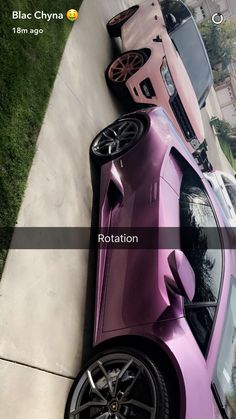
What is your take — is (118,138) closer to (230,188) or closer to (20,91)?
(20,91)

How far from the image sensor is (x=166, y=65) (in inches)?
240

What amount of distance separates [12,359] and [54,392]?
18.5 inches

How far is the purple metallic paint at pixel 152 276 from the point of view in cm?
297

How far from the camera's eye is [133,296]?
340 cm

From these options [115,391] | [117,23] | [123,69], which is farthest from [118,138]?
[117,23]

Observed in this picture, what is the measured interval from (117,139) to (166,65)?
6.26 feet

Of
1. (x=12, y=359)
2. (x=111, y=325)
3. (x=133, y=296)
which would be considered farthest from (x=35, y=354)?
(x=133, y=296)

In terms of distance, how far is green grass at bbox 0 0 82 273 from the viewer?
348 cm

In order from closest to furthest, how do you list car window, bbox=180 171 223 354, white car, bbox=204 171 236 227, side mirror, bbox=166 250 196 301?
side mirror, bbox=166 250 196 301
car window, bbox=180 171 223 354
white car, bbox=204 171 236 227

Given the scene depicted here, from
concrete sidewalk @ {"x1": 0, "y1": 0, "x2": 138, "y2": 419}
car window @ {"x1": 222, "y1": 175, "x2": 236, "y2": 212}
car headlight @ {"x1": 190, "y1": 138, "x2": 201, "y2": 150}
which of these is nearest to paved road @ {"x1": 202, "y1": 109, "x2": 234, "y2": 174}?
car headlight @ {"x1": 190, "y1": 138, "x2": 201, "y2": 150}

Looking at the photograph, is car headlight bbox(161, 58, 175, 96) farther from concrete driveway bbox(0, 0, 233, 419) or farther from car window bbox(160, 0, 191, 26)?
car window bbox(160, 0, 191, 26)

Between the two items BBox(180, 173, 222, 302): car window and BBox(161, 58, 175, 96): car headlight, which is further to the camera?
BBox(161, 58, 175, 96): car headlight

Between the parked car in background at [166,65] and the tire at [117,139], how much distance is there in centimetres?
124

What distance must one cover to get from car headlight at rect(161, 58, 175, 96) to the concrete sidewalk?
1.18m
